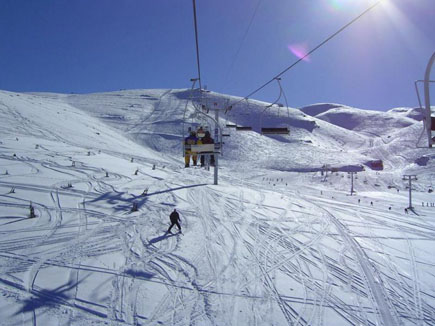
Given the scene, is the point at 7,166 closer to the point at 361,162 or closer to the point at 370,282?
the point at 370,282

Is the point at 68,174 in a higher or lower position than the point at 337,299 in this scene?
higher

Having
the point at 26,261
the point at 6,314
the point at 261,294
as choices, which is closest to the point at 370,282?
the point at 261,294

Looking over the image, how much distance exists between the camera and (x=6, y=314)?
15.8ft

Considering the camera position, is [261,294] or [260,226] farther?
[260,226]

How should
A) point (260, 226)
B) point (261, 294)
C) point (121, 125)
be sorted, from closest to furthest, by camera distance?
1. point (261, 294)
2. point (260, 226)
3. point (121, 125)

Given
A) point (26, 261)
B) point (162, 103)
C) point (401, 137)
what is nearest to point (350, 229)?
point (26, 261)

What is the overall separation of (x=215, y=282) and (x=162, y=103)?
9336 centimetres

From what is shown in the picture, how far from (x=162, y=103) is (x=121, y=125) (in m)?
27.4

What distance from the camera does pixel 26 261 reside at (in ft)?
21.9

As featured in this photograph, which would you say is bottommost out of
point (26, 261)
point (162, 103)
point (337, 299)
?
point (337, 299)

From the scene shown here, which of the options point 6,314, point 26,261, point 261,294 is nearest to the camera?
point 6,314

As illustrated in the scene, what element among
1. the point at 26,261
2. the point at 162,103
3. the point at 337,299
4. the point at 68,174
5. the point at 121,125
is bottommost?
the point at 337,299

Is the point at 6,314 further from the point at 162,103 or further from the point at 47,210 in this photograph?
the point at 162,103

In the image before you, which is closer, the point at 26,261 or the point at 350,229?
the point at 26,261
